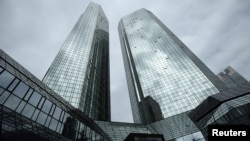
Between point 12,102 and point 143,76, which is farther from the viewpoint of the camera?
point 143,76

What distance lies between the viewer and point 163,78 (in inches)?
3376

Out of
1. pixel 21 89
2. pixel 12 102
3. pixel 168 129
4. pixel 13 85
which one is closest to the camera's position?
pixel 12 102

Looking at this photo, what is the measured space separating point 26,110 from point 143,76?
77.2 metres

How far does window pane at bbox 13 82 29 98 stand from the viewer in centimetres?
1924

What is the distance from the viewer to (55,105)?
2664 centimetres

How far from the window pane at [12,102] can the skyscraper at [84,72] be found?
55.5 m

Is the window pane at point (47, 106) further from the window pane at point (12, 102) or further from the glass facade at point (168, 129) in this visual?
the glass facade at point (168, 129)

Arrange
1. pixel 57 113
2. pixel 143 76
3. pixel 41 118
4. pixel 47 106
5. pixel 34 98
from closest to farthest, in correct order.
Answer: pixel 34 98
pixel 41 118
pixel 47 106
pixel 57 113
pixel 143 76

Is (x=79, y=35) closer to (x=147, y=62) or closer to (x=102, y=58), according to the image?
(x=102, y=58)

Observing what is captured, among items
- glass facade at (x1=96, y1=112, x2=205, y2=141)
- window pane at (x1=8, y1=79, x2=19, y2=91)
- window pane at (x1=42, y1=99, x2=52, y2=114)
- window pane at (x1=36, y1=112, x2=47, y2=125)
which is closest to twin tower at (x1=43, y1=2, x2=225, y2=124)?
glass facade at (x1=96, y1=112, x2=205, y2=141)

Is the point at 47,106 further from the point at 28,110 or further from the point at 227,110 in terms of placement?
the point at 227,110

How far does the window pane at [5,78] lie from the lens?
17625 mm

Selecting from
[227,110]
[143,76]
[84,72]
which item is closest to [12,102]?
[227,110]

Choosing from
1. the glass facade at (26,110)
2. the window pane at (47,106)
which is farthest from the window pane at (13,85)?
the window pane at (47,106)
